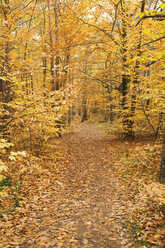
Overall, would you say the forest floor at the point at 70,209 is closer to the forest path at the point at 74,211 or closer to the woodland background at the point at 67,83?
the forest path at the point at 74,211

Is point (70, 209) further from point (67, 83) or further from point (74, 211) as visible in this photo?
point (67, 83)

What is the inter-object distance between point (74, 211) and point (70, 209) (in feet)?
0.58

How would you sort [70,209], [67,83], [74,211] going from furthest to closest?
1. [67,83]
2. [70,209]
3. [74,211]

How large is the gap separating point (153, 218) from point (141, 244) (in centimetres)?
84

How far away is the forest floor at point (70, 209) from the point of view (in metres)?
4.05

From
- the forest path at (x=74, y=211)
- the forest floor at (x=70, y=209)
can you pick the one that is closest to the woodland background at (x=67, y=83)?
the forest floor at (x=70, y=209)

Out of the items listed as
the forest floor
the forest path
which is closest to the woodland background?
the forest floor

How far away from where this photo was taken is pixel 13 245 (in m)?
3.92

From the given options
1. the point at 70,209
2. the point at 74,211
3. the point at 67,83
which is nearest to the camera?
the point at 74,211

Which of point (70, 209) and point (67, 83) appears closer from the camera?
point (70, 209)

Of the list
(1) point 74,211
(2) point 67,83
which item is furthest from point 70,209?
(2) point 67,83

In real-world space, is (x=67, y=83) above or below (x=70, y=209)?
above

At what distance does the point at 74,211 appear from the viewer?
17.6 feet

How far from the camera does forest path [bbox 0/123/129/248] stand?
4.05m
